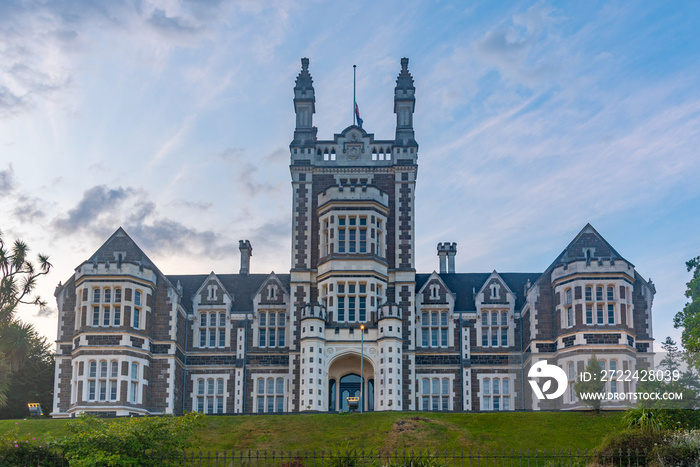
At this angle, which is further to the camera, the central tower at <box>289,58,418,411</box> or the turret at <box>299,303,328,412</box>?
the central tower at <box>289,58,418,411</box>

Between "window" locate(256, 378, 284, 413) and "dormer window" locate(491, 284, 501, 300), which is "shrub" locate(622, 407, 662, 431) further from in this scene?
"window" locate(256, 378, 284, 413)

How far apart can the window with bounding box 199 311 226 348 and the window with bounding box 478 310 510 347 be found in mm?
17499

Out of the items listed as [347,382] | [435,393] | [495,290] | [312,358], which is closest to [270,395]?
[347,382]

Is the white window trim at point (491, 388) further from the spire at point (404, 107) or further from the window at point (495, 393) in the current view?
the spire at point (404, 107)

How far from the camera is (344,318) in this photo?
62500 mm

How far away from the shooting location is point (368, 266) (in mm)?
63094

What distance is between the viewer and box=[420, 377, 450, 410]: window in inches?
2530

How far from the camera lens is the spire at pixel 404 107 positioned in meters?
69.1

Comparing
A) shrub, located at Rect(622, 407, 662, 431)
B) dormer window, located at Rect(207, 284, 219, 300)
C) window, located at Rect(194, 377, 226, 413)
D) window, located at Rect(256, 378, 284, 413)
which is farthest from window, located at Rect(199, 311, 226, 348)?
shrub, located at Rect(622, 407, 662, 431)

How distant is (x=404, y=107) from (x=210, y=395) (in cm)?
2415

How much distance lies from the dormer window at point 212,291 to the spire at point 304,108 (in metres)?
11.7

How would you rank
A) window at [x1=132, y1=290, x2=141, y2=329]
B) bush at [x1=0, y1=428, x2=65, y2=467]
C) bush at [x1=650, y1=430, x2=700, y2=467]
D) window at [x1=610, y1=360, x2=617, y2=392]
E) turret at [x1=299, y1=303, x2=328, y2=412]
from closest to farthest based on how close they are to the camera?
bush at [x1=650, y1=430, x2=700, y2=467]
bush at [x1=0, y1=428, x2=65, y2=467]
window at [x1=610, y1=360, x2=617, y2=392]
turret at [x1=299, y1=303, x2=328, y2=412]
window at [x1=132, y1=290, x2=141, y2=329]

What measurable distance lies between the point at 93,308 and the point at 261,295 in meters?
11.9

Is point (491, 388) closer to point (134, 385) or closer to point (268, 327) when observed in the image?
point (268, 327)
